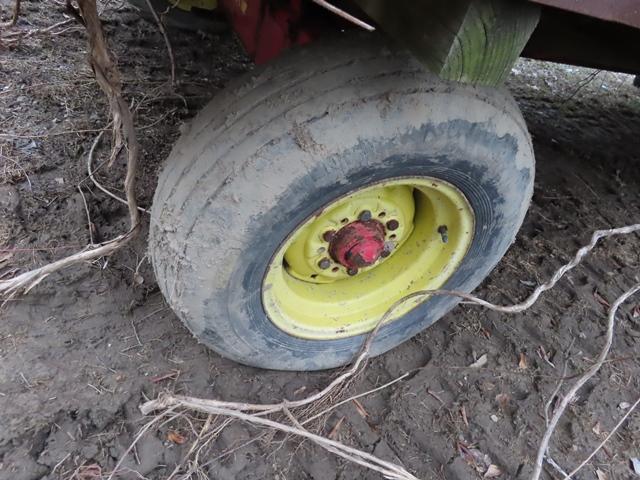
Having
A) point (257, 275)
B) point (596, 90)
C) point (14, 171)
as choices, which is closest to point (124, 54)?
point (14, 171)

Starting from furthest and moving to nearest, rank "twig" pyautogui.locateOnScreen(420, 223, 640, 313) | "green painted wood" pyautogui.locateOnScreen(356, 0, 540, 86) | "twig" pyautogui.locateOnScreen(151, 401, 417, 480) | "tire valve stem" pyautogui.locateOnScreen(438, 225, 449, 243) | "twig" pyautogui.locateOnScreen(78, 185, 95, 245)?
"twig" pyautogui.locateOnScreen(78, 185, 95, 245), "tire valve stem" pyautogui.locateOnScreen(438, 225, 449, 243), "twig" pyautogui.locateOnScreen(420, 223, 640, 313), "twig" pyautogui.locateOnScreen(151, 401, 417, 480), "green painted wood" pyautogui.locateOnScreen(356, 0, 540, 86)

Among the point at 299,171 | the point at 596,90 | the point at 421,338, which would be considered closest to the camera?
the point at 299,171

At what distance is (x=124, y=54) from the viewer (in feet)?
10.2

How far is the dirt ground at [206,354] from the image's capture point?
167 centimetres

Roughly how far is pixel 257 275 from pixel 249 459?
0.60 meters

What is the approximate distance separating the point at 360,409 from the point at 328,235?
2.06 feet

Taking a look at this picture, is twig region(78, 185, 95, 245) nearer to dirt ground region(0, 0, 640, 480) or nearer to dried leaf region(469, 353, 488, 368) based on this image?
dirt ground region(0, 0, 640, 480)

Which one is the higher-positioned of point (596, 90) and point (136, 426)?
point (596, 90)

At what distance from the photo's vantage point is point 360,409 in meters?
1.84

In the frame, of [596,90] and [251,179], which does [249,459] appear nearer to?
[251,179]

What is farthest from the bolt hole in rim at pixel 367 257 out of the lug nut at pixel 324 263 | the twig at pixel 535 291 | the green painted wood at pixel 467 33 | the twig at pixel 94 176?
the twig at pixel 94 176

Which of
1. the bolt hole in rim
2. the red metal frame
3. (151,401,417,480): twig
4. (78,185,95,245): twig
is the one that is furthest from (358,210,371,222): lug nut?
(78,185,95,245): twig

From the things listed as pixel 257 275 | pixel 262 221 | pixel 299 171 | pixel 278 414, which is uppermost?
pixel 299 171

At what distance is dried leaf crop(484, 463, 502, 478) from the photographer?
1746 millimetres
